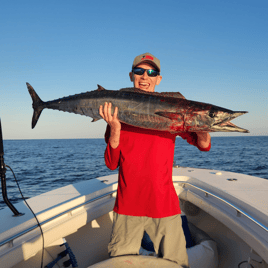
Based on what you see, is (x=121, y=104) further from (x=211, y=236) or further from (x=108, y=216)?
(x=211, y=236)

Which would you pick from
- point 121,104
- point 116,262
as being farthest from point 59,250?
point 121,104

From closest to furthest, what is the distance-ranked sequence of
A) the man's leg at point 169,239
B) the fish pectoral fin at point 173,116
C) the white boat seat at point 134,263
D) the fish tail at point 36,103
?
the white boat seat at point 134,263, the man's leg at point 169,239, the fish pectoral fin at point 173,116, the fish tail at point 36,103

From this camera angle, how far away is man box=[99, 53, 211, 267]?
7.73ft

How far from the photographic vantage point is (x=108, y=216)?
4.57 m

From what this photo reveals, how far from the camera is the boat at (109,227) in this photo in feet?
8.75

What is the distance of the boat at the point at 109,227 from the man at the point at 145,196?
1.27 ft

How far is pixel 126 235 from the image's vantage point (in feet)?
7.76

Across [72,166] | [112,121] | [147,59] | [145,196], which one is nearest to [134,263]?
[145,196]

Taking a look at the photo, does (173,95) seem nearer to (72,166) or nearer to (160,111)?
(160,111)

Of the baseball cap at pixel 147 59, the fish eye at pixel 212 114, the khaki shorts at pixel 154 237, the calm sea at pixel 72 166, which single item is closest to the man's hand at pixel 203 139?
the fish eye at pixel 212 114

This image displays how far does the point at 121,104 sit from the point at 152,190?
1.12m

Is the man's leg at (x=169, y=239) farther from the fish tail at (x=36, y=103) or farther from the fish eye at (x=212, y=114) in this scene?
the fish tail at (x=36, y=103)

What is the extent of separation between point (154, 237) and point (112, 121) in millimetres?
1425

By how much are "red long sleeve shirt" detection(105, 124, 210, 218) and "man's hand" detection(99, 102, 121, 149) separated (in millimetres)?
102
